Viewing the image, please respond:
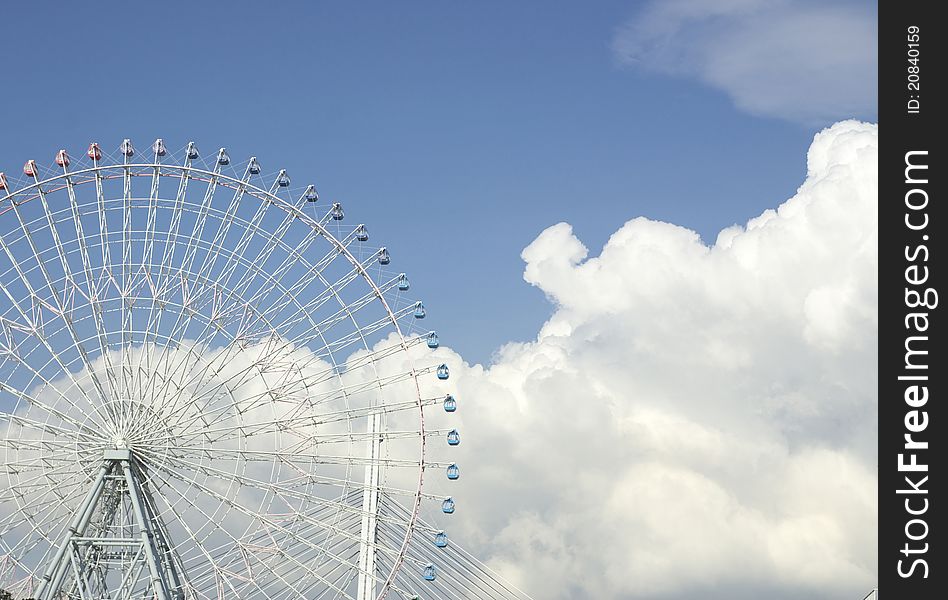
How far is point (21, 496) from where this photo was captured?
88250 mm
